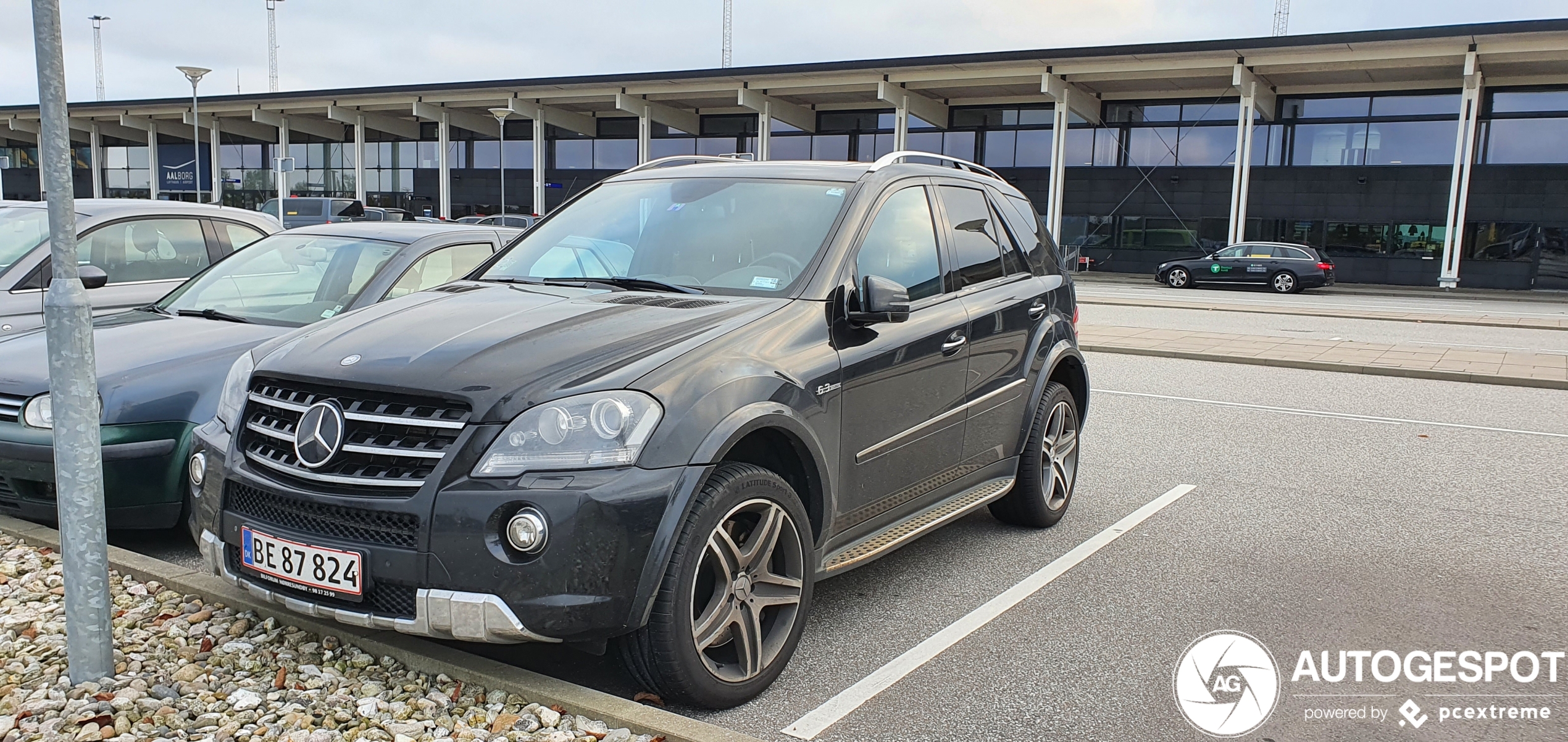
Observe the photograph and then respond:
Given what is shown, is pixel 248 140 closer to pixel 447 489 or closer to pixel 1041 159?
pixel 1041 159

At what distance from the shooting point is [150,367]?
5.11m

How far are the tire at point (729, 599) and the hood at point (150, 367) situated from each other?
284 centimetres

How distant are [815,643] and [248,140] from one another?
56.7m

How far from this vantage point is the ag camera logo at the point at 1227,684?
3.57 metres

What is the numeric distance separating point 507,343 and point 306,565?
0.86 meters

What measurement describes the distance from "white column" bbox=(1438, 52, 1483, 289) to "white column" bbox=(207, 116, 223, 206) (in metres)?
47.6

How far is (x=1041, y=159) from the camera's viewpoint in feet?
132

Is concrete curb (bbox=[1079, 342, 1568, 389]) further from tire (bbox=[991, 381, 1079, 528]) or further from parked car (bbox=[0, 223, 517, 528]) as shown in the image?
parked car (bbox=[0, 223, 517, 528])

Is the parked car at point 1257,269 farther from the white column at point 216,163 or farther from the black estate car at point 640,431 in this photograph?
the white column at point 216,163

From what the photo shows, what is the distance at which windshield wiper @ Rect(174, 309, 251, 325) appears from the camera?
19.9 feet

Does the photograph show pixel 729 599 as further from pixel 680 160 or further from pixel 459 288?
pixel 680 160

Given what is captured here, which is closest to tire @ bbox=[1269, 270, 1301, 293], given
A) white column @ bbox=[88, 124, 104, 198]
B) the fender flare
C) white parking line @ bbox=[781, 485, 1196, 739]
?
white parking line @ bbox=[781, 485, 1196, 739]

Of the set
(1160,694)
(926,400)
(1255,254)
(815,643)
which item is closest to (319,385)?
(815,643)

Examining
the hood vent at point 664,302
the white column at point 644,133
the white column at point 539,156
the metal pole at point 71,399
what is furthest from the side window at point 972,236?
the white column at point 539,156
